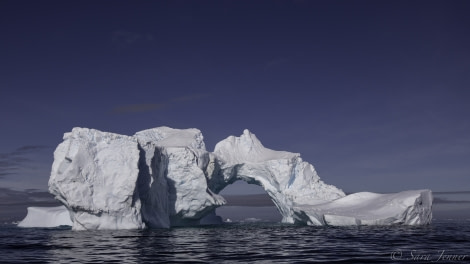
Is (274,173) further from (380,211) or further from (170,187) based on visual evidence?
(380,211)

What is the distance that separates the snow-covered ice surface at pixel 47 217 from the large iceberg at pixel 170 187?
0.19 meters

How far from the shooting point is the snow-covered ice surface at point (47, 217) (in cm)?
4750

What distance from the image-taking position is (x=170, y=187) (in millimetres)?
40750

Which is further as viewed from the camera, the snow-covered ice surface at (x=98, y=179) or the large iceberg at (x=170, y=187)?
the large iceberg at (x=170, y=187)

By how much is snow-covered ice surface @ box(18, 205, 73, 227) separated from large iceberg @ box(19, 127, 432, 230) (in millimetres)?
189

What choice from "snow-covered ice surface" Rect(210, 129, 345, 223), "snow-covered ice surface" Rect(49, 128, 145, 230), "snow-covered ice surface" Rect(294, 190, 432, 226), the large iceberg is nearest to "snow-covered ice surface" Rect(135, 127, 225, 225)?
the large iceberg

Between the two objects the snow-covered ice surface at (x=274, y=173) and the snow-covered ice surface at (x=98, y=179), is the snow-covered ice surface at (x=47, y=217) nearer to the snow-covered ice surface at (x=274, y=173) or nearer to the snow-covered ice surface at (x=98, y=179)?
the snow-covered ice surface at (x=98, y=179)

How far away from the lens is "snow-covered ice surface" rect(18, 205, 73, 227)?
156 ft

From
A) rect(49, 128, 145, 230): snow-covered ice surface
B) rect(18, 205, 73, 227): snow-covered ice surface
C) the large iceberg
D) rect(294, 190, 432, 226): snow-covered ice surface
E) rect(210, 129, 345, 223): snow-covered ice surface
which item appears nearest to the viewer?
rect(49, 128, 145, 230): snow-covered ice surface

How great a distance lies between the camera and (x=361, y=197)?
39.0 meters

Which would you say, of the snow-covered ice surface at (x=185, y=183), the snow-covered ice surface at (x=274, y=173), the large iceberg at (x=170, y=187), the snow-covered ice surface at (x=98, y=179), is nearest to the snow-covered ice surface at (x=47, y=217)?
the large iceberg at (x=170, y=187)

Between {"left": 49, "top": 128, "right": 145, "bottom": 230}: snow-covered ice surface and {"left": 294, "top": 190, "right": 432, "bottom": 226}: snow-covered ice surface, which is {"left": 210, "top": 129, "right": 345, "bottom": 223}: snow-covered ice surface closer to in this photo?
{"left": 294, "top": 190, "right": 432, "bottom": 226}: snow-covered ice surface

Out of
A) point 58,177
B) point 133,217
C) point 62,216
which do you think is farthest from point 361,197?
point 62,216

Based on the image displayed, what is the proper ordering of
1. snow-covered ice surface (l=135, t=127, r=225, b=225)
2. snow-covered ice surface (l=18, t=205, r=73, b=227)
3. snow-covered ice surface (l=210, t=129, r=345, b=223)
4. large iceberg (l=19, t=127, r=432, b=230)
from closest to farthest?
large iceberg (l=19, t=127, r=432, b=230)
snow-covered ice surface (l=135, t=127, r=225, b=225)
snow-covered ice surface (l=210, t=129, r=345, b=223)
snow-covered ice surface (l=18, t=205, r=73, b=227)
